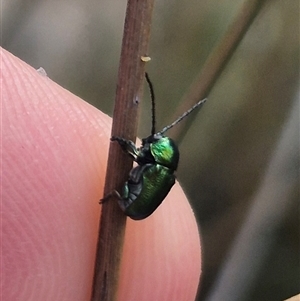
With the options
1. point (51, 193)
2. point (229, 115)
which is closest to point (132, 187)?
point (51, 193)

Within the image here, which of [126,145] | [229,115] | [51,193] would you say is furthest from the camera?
[229,115]

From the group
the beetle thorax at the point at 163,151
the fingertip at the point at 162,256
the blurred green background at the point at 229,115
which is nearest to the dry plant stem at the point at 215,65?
the blurred green background at the point at 229,115

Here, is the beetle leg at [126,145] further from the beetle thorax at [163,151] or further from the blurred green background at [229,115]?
the blurred green background at [229,115]

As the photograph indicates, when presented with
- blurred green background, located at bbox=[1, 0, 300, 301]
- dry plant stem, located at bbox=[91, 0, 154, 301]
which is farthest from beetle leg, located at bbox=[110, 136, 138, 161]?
blurred green background, located at bbox=[1, 0, 300, 301]

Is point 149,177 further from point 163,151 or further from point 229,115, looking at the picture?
point 229,115

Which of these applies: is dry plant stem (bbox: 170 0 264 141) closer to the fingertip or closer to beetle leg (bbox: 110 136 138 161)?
the fingertip

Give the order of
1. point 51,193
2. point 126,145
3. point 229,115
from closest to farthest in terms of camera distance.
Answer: point 126,145 → point 51,193 → point 229,115
